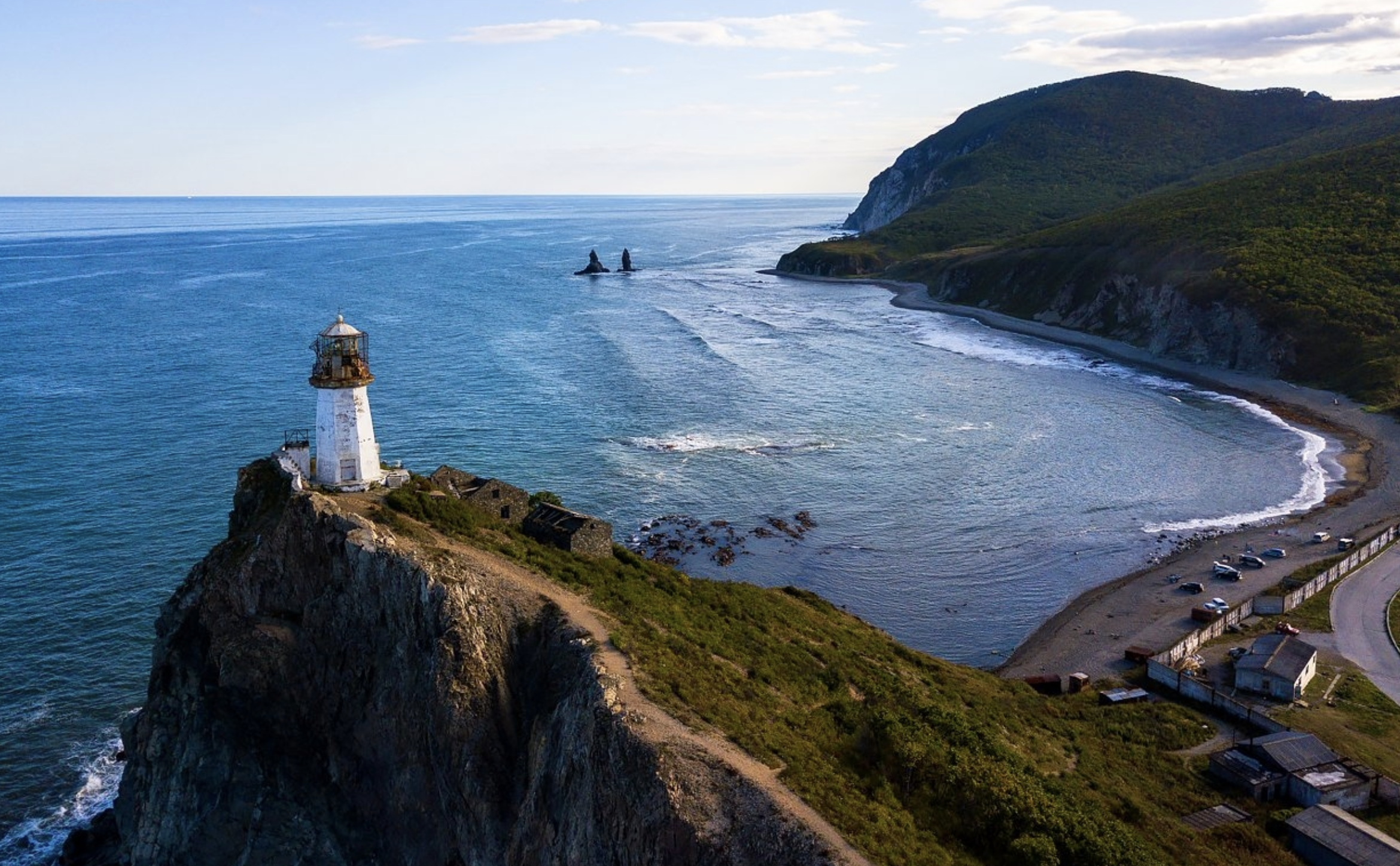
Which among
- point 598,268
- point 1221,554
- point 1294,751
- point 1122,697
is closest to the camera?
point 1294,751

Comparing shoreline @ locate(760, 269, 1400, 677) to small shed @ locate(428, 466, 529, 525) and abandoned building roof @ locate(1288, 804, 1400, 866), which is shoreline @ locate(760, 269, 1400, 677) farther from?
small shed @ locate(428, 466, 529, 525)

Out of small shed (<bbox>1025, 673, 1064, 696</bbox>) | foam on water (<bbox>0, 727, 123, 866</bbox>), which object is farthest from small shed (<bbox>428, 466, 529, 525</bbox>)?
small shed (<bbox>1025, 673, 1064, 696</bbox>)

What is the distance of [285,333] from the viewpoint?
105250mm

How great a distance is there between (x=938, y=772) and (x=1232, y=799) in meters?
12.0

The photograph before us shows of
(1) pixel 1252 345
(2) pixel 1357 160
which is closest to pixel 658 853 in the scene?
(1) pixel 1252 345

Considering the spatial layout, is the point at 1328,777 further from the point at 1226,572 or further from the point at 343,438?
the point at 343,438

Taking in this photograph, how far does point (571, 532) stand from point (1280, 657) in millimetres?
25752

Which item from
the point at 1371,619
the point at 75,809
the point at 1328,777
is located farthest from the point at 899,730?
the point at 1371,619

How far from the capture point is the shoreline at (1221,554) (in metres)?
41.1

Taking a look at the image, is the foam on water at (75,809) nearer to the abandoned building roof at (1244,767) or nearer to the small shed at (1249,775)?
the small shed at (1249,775)

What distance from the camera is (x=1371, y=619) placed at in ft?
134

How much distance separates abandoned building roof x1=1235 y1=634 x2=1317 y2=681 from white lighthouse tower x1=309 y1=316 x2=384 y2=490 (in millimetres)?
31741

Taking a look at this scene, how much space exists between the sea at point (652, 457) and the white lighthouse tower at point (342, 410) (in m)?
14.4

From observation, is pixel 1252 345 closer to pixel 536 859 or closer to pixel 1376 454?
pixel 1376 454
